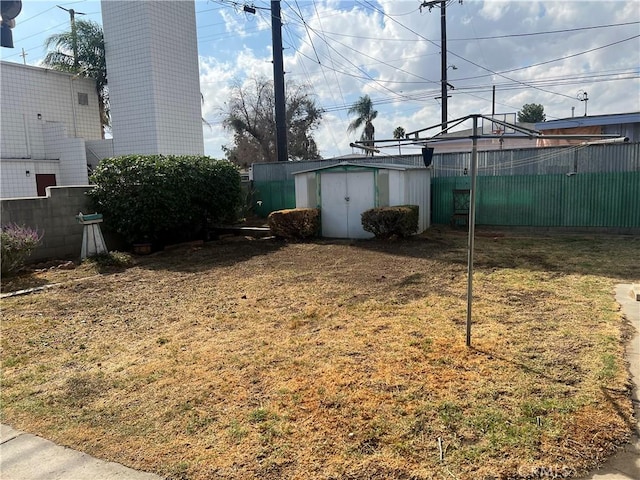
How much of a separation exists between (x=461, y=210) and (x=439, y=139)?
997cm

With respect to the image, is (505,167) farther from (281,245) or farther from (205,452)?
(205,452)

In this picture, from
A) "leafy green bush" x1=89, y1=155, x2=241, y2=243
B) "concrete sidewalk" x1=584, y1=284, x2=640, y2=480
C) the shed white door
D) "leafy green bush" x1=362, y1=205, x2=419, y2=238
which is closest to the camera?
"concrete sidewalk" x1=584, y1=284, x2=640, y2=480

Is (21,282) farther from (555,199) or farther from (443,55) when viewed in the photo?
(443,55)

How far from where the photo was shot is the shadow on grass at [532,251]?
7762mm

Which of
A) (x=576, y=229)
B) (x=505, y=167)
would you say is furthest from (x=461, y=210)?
(x=576, y=229)

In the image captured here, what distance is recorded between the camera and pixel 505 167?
12656 mm

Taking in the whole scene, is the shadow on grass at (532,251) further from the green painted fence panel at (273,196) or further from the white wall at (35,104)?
the white wall at (35,104)

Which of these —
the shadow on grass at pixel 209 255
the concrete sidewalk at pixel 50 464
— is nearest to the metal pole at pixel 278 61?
the shadow on grass at pixel 209 255

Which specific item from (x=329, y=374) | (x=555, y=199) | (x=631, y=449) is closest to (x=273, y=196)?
(x=555, y=199)

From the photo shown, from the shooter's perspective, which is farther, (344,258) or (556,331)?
(344,258)

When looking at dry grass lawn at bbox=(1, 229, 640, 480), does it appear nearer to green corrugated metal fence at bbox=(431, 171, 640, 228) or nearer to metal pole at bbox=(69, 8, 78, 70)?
green corrugated metal fence at bbox=(431, 171, 640, 228)

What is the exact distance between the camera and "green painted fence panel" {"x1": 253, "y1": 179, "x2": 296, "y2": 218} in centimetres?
1622

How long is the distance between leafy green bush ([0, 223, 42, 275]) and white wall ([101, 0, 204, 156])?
8687 millimetres

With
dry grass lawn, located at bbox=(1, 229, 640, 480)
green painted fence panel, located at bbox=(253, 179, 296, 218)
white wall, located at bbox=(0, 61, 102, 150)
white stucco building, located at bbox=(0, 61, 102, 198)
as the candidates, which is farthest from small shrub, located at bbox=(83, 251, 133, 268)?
white wall, located at bbox=(0, 61, 102, 150)
